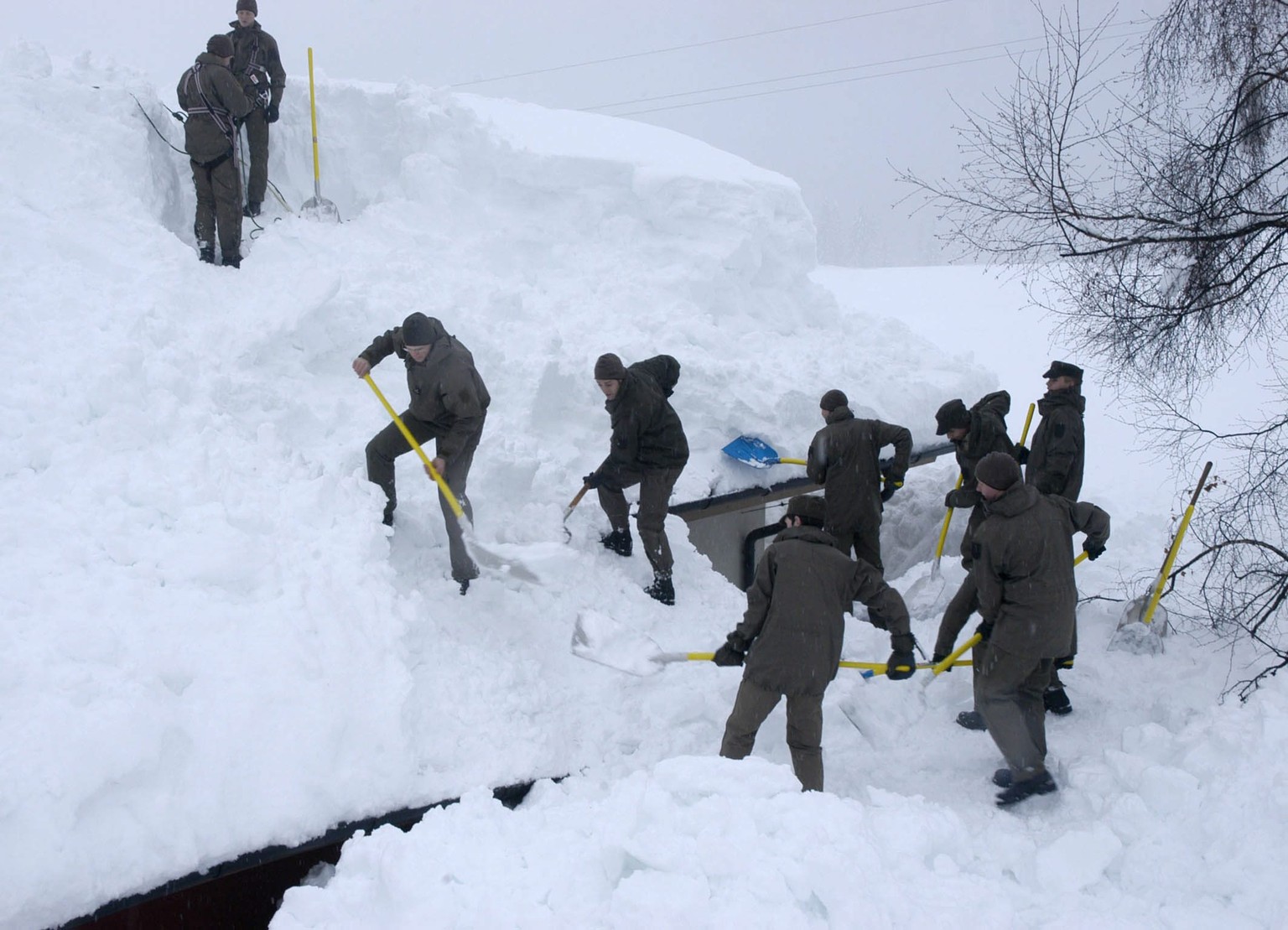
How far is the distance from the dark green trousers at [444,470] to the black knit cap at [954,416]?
2927 millimetres

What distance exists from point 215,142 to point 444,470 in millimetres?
3316

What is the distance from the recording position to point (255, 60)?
23.5ft

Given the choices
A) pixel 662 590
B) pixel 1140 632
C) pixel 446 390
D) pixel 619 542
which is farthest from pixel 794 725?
pixel 1140 632

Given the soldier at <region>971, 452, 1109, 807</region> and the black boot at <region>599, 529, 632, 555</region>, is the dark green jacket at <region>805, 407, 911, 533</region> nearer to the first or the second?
the black boot at <region>599, 529, 632, 555</region>

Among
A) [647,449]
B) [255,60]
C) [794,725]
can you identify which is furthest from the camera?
[255,60]

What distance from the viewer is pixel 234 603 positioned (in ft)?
13.0

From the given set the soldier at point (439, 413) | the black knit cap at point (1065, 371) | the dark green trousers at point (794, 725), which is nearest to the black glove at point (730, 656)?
the dark green trousers at point (794, 725)

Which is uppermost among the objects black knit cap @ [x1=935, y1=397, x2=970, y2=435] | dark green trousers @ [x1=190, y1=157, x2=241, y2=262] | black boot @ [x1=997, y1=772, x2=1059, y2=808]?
dark green trousers @ [x1=190, y1=157, x2=241, y2=262]

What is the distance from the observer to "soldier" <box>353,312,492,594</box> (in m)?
4.93

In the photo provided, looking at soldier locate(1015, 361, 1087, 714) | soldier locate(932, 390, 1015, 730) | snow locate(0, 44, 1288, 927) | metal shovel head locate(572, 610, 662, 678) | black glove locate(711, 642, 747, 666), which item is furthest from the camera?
soldier locate(932, 390, 1015, 730)

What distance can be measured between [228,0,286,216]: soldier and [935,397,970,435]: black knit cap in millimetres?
5830

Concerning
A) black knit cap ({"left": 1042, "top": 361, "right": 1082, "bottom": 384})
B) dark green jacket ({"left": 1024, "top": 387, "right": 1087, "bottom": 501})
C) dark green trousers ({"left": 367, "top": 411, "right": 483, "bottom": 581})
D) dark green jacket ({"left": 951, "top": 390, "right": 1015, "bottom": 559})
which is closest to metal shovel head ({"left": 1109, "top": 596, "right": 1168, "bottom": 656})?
dark green jacket ({"left": 1024, "top": 387, "right": 1087, "bottom": 501})

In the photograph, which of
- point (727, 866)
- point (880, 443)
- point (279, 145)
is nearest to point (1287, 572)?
point (880, 443)

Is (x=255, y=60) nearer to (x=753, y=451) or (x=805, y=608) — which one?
(x=753, y=451)
